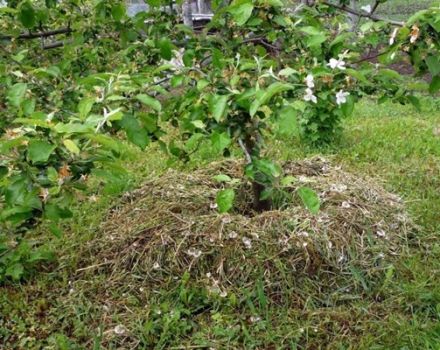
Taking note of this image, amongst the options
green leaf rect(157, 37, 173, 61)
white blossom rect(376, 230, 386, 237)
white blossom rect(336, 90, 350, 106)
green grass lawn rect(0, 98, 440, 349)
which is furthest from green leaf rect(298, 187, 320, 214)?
white blossom rect(376, 230, 386, 237)

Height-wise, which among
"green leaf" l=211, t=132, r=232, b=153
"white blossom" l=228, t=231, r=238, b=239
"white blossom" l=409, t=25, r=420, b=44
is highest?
"white blossom" l=409, t=25, r=420, b=44

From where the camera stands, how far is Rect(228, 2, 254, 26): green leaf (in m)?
1.27

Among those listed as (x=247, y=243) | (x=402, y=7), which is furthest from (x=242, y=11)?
(x=402, y=7)

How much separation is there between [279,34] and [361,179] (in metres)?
1.47

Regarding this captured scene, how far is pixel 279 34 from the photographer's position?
1603mm

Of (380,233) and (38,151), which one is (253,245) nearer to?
(380,233)

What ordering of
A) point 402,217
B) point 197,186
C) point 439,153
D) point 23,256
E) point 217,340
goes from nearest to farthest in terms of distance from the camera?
point 217,340, point 23,256, point 402,217, point 197,186, point 439,153

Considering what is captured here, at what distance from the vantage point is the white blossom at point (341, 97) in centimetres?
127

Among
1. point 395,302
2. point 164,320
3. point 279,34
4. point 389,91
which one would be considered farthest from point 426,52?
point 164,320

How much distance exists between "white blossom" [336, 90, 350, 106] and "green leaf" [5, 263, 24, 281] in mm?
1486

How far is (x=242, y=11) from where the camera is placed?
1.28m

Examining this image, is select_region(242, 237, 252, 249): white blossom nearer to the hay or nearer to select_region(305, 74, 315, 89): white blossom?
the hay

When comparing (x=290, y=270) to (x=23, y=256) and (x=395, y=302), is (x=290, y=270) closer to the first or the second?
(x=395, y=302)

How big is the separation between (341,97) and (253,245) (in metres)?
1.06
